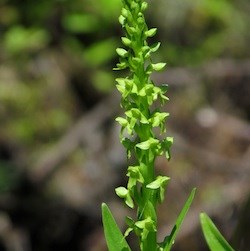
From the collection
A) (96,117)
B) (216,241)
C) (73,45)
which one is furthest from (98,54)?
(216,241)

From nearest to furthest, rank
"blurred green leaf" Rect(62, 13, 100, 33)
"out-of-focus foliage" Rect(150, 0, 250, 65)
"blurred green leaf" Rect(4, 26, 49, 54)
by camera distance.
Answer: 1. "blurred green leaf" Rect(4, 26, 49, 54)
2. "out-of-focus foliage" Rect(150, 0, 250, 65)
3. "blurred green leaf" Rect(62, 13, 100, 33)

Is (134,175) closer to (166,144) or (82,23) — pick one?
(166,144)

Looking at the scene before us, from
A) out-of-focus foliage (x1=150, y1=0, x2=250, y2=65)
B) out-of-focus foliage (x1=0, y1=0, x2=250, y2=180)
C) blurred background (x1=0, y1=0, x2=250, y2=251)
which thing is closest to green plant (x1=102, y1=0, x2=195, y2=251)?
blurred background (x1=0, y1=0, x2=250, y2=251)

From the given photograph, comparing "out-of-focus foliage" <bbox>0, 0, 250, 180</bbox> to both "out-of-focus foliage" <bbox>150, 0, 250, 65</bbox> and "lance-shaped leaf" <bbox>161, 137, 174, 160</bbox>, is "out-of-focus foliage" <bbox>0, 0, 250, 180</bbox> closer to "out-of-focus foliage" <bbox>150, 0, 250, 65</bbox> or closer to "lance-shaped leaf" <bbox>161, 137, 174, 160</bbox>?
"out-of-focus foliage" <bbox>150, 0, 250, 65</bbox>

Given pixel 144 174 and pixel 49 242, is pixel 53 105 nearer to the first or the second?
pixel 49 242

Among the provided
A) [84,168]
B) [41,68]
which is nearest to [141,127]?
[84,168]

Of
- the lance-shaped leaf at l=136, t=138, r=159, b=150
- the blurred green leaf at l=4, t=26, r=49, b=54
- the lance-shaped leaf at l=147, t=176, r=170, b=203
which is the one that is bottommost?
the blurred green leaf at l=4, t=26, r=49, b=54
